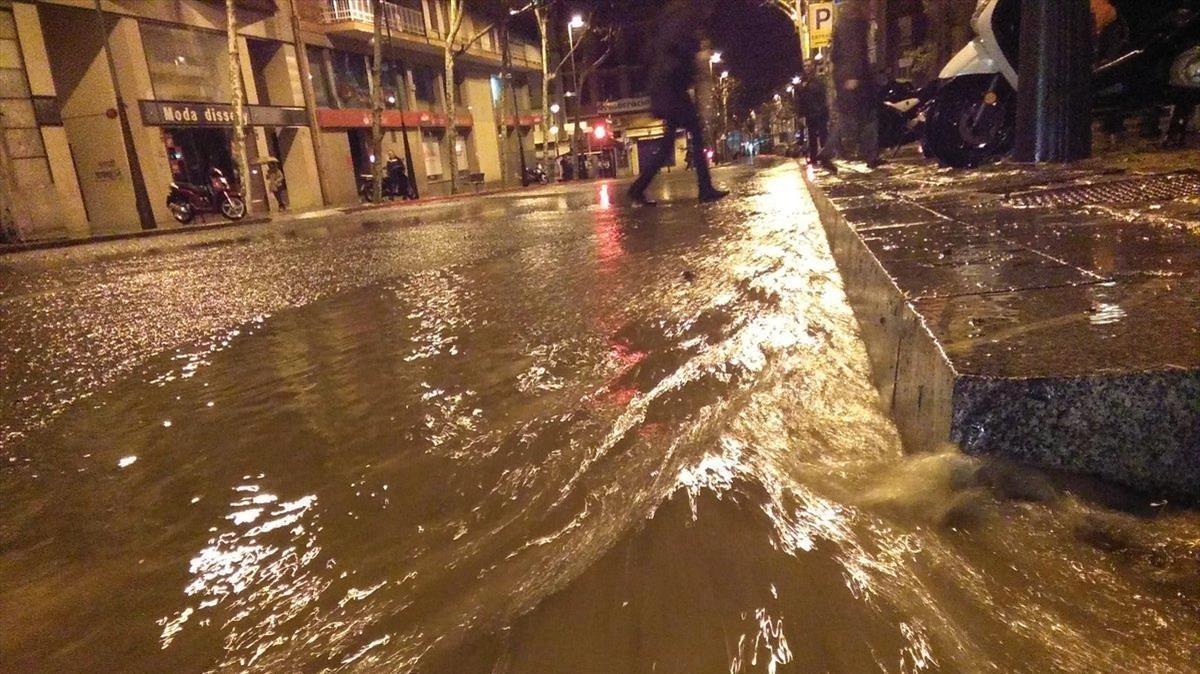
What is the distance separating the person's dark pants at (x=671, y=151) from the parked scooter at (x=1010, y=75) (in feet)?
6.97

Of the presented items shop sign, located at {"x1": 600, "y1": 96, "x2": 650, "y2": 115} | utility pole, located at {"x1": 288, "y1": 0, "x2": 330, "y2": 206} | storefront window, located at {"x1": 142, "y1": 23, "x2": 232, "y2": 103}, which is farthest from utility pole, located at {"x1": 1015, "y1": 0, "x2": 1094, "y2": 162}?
shop sign, located at {"x1": 600, "y1": 96, "x2": 650, "y2": 115}

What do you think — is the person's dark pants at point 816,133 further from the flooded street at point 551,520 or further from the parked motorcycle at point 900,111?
the flooded street at point 551,520

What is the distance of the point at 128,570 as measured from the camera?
1432 mm

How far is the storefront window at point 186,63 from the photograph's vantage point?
721 inches

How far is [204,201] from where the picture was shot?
54.9ft

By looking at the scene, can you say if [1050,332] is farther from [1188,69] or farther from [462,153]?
[462,153]

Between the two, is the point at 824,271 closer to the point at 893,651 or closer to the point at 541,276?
the point at 541,276

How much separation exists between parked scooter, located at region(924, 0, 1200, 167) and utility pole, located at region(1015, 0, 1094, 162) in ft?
2.19

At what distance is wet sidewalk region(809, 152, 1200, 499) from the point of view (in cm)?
126

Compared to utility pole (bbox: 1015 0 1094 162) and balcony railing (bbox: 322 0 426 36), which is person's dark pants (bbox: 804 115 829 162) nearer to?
utility pole (bbox: 1015 0 1094 162)

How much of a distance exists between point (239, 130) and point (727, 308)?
16939 millimetres

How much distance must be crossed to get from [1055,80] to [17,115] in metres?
19.1

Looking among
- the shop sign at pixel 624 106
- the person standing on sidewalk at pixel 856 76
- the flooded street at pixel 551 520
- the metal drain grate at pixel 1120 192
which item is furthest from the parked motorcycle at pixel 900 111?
the shop sign at pixel 624 106

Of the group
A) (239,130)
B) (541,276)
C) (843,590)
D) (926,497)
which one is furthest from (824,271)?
(239,130)
